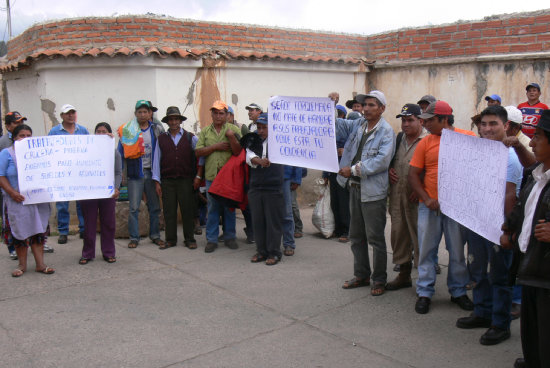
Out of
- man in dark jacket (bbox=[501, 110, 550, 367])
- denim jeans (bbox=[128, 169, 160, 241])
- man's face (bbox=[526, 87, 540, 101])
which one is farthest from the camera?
man's face (bbox=[526, 87, 540, 101])

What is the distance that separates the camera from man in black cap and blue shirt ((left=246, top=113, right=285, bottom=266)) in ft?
20.7

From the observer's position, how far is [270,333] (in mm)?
4383

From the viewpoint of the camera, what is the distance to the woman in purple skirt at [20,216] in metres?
5.79

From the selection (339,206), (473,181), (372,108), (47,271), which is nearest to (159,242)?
(47,271)

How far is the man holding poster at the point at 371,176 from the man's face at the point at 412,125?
15cm

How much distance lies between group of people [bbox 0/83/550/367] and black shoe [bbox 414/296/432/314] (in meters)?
0.01

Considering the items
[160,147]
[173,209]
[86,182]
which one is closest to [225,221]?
[173,209]

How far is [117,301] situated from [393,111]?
7035 millimetres

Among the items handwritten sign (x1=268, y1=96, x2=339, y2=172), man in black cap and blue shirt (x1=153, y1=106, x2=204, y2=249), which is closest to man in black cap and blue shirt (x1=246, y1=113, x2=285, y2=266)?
handwritten sign (x1=268, y1=96, x2=339, y2=172)

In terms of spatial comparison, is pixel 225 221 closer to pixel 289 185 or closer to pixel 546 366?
pixel 289 185

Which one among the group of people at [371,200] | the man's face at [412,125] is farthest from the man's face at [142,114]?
the man's face at [412,125]

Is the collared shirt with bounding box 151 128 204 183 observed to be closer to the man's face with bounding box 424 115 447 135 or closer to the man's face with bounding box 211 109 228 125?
the man's face with bounding box 211 109 228 125

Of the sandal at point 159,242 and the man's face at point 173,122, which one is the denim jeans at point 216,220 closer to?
the sandal at point 159,242

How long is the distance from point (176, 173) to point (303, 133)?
218 cm
